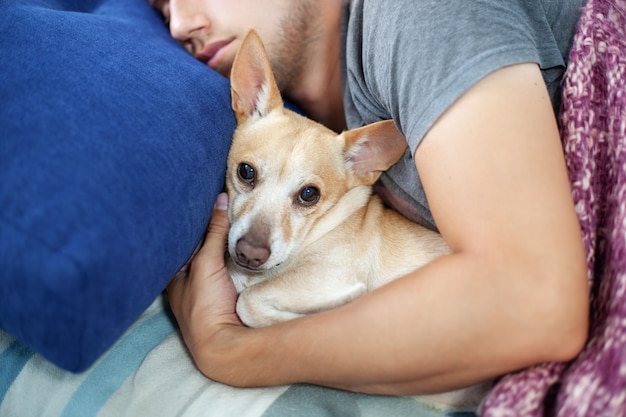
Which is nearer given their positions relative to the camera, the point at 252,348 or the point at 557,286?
the point at 557,286

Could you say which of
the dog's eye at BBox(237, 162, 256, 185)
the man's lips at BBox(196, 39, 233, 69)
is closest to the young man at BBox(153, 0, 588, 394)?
the dog's eye at BBox(237, 162, 256, 185)

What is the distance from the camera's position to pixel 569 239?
112 cm

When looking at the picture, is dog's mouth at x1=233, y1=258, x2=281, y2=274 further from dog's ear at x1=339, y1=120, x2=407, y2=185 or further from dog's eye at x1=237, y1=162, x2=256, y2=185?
dog's ear at x1=339, y1=120, x2=407, y2=185

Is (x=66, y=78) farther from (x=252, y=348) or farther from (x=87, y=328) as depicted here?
(x=252, y=348)

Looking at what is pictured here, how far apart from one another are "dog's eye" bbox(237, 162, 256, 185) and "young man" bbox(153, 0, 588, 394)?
19.2 inches

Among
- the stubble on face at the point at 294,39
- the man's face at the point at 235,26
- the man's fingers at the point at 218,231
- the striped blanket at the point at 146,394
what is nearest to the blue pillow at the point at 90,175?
the man's fingers at the point at 218,231

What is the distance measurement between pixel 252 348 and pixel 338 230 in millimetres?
547

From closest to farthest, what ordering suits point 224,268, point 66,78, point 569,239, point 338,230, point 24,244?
1. point 24,244
2. point 569,239
3. point 66,78
4. point 224,268
5. point 338,230

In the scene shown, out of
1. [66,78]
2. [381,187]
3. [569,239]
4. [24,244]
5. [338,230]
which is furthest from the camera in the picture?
[381,187]

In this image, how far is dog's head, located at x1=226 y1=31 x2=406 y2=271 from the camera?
5.41ft

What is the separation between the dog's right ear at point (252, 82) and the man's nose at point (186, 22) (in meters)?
0.27

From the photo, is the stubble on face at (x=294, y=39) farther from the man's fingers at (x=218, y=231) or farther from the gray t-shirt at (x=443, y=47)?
the man's fingers at (x=218, y=231)

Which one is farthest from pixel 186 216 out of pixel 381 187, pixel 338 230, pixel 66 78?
pixel 381 187

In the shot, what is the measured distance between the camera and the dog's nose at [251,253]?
1586mm
